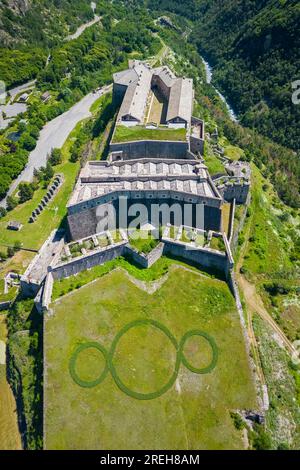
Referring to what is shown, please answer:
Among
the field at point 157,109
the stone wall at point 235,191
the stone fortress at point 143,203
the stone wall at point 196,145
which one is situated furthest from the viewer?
the field at point 157,109

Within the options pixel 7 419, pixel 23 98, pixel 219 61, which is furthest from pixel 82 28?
pixel 7 419

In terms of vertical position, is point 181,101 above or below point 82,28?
below

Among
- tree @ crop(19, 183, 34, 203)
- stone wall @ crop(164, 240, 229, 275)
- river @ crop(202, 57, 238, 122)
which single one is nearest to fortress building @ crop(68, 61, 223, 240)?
stone wall @ crop(164, 240, 229, 275)

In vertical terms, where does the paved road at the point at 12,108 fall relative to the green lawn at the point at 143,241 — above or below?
above

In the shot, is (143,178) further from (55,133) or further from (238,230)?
(55,133)

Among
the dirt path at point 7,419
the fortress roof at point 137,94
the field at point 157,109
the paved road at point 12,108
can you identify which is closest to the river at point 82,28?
the paved road at point 12,108

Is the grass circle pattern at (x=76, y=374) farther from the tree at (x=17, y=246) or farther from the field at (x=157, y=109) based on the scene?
the field at (x=157, y=109)
